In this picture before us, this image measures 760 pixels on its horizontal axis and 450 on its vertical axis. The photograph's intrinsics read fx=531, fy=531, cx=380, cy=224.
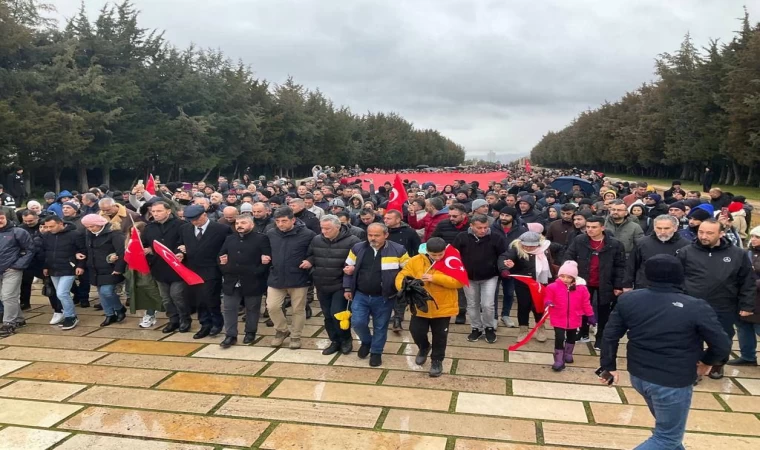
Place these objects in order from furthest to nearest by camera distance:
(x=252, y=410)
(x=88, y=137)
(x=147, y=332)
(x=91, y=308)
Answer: (x=88, y=137)
(x=91, y=308)
(x=147, y=332)
(x=252, y=410)

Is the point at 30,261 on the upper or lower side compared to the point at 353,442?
upper

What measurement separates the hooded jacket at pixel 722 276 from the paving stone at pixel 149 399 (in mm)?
4723

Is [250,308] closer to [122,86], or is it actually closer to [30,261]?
[30,261]

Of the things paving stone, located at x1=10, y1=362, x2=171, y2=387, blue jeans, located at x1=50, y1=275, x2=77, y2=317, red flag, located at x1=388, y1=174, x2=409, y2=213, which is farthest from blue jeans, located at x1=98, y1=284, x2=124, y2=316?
red flag, located at x1=388, y1=174, x2=409, y2=213

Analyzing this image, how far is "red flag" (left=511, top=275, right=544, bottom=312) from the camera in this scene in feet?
20.8

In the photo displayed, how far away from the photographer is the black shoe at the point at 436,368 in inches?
213

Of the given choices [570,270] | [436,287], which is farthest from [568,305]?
[436,287]

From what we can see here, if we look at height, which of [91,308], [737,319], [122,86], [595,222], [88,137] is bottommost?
[91,308]

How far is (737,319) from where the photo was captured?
562cm

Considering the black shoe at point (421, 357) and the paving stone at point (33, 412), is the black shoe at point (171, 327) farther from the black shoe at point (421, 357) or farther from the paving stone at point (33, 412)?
the black shoe at point (421, 357)

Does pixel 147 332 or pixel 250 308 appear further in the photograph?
pixel 147 332

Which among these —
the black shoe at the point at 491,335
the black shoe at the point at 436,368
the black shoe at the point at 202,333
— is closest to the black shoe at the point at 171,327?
the black shoe at the point at 202,333

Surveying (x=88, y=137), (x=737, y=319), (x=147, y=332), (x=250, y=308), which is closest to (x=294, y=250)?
(x=250, y=308)

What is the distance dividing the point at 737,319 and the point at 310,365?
4571 millimetres
